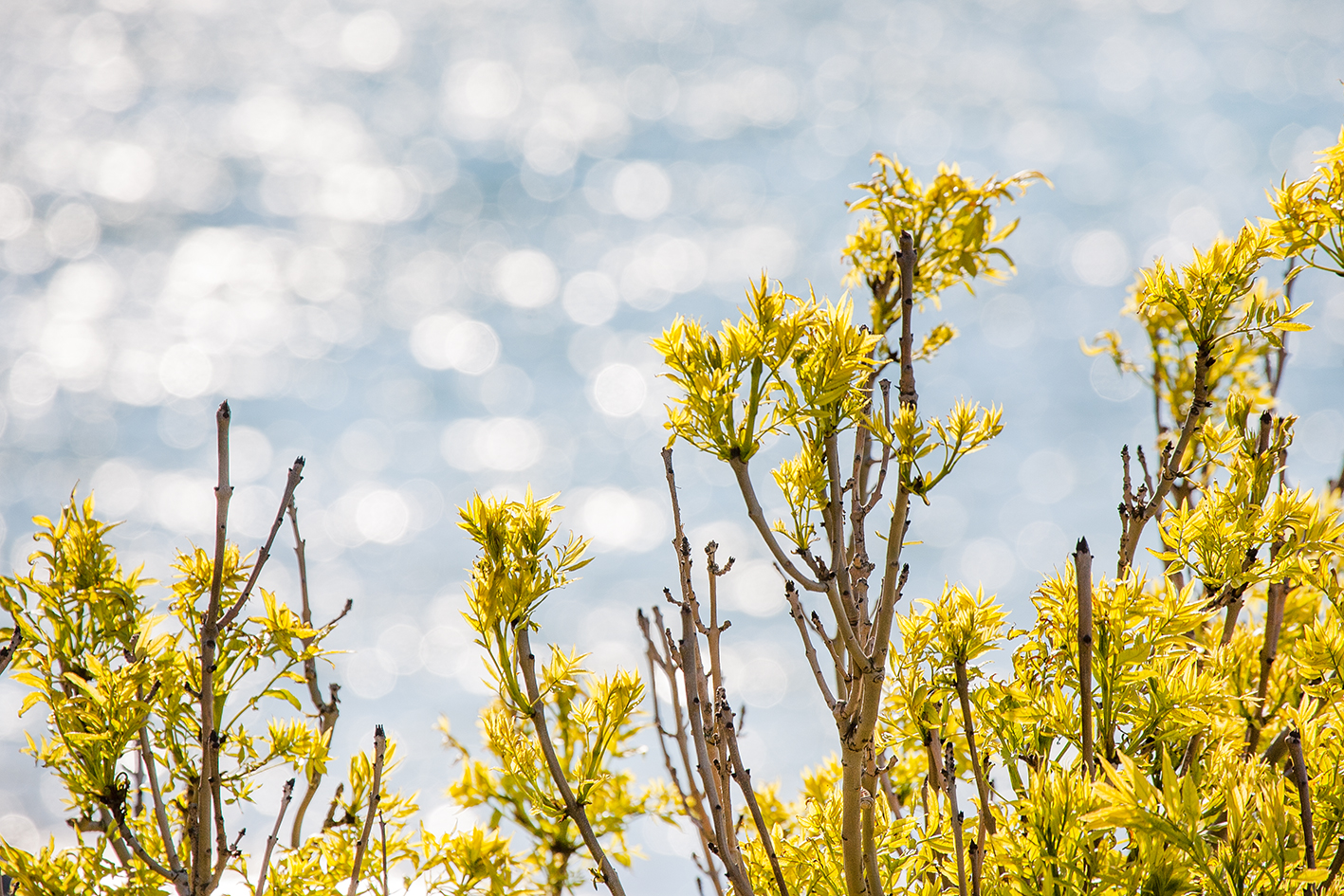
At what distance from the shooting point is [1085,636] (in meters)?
0.81

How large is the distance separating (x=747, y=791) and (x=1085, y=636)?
0.37 m

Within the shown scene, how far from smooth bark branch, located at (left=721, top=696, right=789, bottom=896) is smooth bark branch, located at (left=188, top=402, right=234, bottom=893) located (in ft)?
1.82

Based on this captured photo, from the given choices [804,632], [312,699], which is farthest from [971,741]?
[312,699]

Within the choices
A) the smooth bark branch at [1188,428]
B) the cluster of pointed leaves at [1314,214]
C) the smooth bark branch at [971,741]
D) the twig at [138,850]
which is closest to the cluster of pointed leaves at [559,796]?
the twig at [138,850]

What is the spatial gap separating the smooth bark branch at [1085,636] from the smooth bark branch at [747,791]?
32 cm

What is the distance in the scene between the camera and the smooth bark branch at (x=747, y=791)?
3.04 ft

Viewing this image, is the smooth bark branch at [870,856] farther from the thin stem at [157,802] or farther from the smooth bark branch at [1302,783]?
the thin stem at [157,802]

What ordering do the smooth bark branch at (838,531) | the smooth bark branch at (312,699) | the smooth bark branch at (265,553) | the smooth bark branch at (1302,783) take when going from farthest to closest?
the smooth bark branch at (312,699) < the smooth bark branch at (265,553) < the smooth bark branch at (838,531) < the smooth bark branch at (1302,783)

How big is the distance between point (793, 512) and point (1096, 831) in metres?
0.41

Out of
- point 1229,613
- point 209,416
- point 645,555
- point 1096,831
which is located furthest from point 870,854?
point 209,416

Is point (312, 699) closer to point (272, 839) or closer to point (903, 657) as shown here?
point (272, 839)

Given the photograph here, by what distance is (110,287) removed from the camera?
1100 cm

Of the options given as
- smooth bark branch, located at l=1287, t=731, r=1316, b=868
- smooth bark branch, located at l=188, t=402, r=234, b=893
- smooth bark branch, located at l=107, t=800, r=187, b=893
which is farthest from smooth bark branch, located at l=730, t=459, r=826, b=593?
smooth bark branch, located at l=107, t=800, r=187, b=893

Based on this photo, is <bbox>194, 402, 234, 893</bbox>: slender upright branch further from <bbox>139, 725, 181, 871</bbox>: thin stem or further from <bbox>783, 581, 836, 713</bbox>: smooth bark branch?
<bbox>783, 581, 836, 713</bbox>: smooth bark branch
